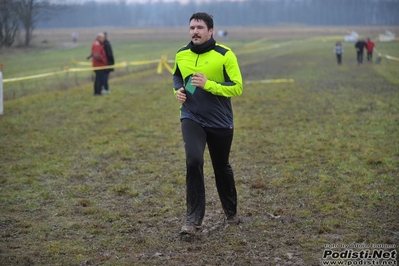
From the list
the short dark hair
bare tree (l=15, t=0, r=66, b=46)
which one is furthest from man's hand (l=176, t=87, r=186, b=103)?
bare tree (l=15, t=0, r=66, b=46)

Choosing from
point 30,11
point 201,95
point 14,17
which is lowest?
point 201,95

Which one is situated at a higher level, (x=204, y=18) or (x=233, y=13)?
(x=233, y=13)

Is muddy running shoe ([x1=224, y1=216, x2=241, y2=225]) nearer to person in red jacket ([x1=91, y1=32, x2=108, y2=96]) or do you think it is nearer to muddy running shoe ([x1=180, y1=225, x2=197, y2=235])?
muddy running shoe ([x1=180, y1=225, x2=197, y2=235])

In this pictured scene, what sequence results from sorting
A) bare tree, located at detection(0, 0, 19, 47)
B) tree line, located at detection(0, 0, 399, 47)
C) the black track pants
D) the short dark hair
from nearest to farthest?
1. the short dark hair
2. the black track pants
3. bare tree, located at detection(0, 0, 19, 47)
4. tree line, located at detection(0, 0, 399, 47)

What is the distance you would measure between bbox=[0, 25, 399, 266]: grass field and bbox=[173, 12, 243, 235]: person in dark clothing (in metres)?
0.55

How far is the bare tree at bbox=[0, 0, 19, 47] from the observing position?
30.0 metres

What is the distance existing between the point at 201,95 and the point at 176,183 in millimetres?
2712

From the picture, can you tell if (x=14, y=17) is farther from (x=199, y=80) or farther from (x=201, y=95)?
(x=199, y=80)

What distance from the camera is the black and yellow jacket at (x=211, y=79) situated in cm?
581

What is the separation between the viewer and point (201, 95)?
19.3 ft

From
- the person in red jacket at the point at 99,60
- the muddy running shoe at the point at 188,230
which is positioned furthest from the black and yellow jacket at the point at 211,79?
the person in red jacket at the point at 99,60

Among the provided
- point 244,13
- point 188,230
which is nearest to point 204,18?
point 188,230

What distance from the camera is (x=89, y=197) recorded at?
7668 millimetres

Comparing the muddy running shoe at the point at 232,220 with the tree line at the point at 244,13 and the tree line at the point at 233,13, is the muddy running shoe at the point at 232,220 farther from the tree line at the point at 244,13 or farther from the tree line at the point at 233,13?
the tree line at the point at 233,13
